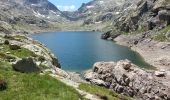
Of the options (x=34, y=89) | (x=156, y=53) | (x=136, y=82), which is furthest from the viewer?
(x=156, y=53)

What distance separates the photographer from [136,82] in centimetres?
7100

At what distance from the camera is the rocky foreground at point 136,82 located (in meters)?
67.8

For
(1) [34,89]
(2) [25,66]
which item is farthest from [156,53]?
(1) [34,89]

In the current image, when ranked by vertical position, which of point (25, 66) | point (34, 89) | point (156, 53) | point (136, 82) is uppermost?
point (25, 66)

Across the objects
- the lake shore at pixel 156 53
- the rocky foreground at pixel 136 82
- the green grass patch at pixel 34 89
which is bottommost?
the lake shore at pixel 156 53

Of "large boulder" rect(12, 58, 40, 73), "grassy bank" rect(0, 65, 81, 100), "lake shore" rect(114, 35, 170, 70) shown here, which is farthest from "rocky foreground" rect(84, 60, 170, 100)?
"lake shore" rect(114, 35, 170, 70)

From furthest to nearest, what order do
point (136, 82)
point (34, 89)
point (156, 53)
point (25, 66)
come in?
point (156, 53) → point (136, 82) → point (25, 66) → point (34, 89)

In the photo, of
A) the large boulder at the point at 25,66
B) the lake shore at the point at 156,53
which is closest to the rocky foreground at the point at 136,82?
the large boulder at the point at 25,66

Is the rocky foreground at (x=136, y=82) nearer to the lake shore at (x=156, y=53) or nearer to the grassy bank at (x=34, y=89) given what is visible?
the grassy bank at (x=34, y=89)

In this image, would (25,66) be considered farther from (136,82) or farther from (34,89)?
(136,82)

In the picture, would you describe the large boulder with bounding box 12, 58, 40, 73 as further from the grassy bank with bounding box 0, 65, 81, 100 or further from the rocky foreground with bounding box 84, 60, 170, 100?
the rocky foreground with bounding box 84, 60, 170, 100

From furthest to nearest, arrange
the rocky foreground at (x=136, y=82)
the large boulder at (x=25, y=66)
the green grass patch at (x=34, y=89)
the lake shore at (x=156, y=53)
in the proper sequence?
1. the lake shore at (x=156, y=53)
2. the rocky foreground at (x=136, y=82)
3. the large boulder at (x=25, y=66)
4. the green grass patch at (x=34, y=89)

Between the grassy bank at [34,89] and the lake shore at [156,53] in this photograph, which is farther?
the lake shore at [156,53]

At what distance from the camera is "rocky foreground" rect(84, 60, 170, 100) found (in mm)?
67812
